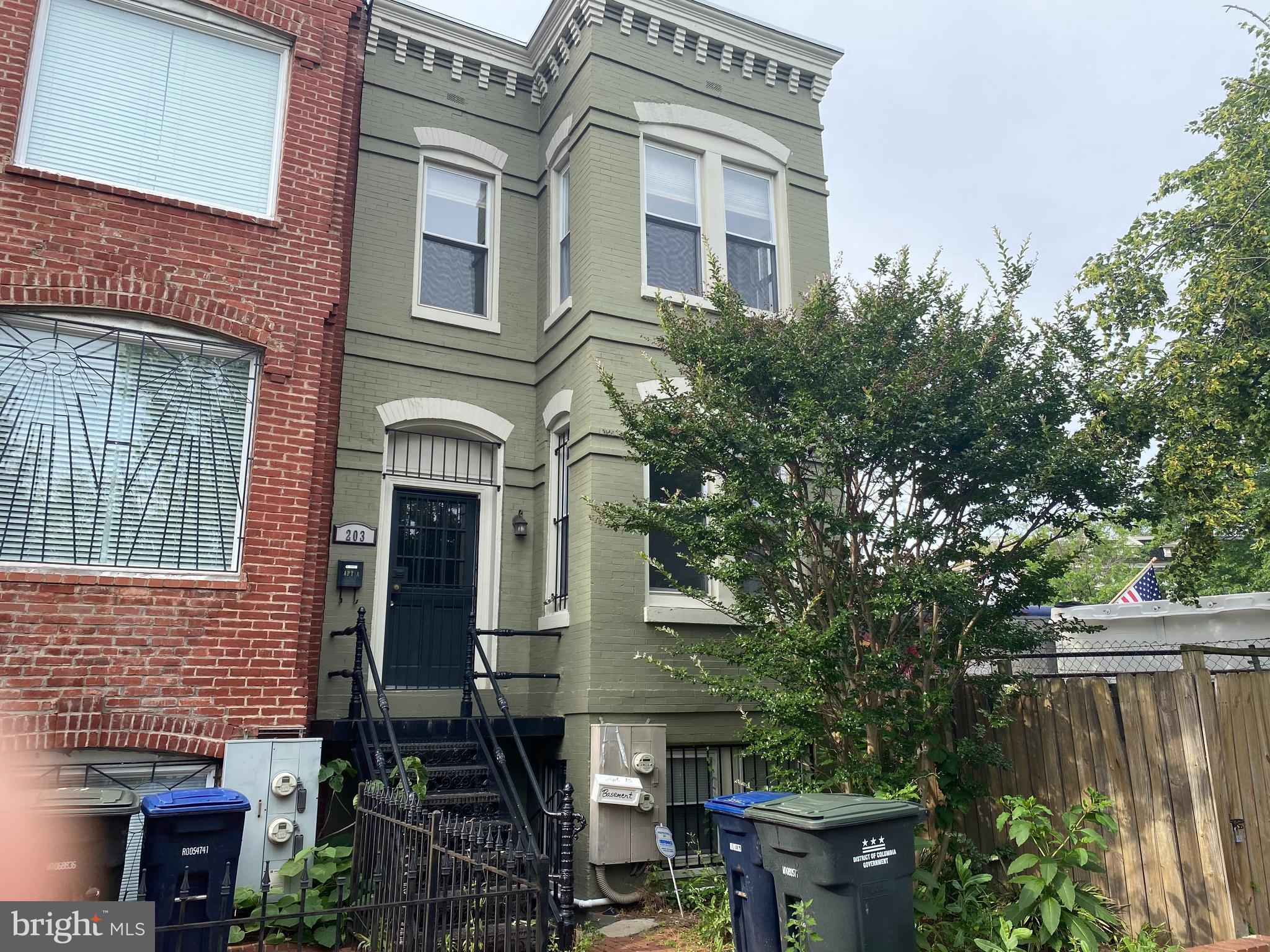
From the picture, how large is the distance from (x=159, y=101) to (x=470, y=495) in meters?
4.57

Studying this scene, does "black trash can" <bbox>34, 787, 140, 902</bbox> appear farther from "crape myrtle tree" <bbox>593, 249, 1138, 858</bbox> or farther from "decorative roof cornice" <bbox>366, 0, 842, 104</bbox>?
"decorative roof cornice" <bbox>366, 0, 842, 104</bbox>

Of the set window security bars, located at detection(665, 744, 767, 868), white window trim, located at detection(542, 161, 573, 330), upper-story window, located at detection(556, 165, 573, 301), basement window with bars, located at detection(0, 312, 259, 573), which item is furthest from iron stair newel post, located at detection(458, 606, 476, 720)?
upper-story window, located at detection(556, 165, 573, 301)

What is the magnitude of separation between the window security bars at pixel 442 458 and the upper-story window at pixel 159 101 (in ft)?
8.84

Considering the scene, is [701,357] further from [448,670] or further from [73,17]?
[73,17]

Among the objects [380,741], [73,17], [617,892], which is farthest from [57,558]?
[617,892]

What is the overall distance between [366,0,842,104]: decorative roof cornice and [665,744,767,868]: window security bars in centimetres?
771

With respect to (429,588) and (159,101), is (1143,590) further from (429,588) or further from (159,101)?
(159,101)

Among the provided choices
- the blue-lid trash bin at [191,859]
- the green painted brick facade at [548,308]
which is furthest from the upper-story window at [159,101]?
the blue-lid trash bin at [191,859]

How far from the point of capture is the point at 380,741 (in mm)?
7965

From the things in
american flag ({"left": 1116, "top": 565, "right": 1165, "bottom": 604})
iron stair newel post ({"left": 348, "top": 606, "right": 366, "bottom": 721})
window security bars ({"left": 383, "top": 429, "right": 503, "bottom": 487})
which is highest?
window security bars ({"left": 383, "top": 429, "right": 503, "bottom": 487})

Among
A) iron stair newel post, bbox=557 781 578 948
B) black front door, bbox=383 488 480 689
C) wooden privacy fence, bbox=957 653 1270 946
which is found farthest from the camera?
black front door, bbox=383 488 480 689

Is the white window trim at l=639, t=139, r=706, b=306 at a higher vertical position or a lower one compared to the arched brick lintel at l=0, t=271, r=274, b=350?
higher

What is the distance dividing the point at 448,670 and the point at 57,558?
3.79 meters

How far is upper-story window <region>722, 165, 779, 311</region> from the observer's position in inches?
421
